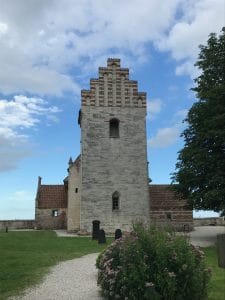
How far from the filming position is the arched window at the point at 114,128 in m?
38.8

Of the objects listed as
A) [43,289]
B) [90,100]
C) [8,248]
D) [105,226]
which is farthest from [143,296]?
[90,100]

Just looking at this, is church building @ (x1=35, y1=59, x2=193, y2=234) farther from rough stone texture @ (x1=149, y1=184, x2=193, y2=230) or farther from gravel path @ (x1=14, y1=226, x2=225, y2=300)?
gravel path @ (x1=14, y1=226, x2=225, y2=300)

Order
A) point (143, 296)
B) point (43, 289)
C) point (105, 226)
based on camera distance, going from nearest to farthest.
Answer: point (143, 296), point (43, 289), point (105, 226)

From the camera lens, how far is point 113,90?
1543 inches

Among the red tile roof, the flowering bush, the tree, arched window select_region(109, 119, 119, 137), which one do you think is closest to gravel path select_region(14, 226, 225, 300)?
the flowering bush

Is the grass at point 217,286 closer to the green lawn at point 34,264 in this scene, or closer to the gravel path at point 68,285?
the green lawn at point 34,264

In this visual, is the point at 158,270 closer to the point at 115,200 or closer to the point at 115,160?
the point at 115,200

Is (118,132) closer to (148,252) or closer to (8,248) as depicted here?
(8,248)

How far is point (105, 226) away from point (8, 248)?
13872 millimetres

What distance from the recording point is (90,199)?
36.9 metres

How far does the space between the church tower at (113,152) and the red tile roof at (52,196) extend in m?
10.3

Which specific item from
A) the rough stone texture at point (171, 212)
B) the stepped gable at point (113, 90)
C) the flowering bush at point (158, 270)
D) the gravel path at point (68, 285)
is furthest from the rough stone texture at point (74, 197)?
the flowering bush at point (158, 270)

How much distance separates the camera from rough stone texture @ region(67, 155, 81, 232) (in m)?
40.9

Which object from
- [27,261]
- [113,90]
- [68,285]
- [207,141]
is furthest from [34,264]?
[113,90]
